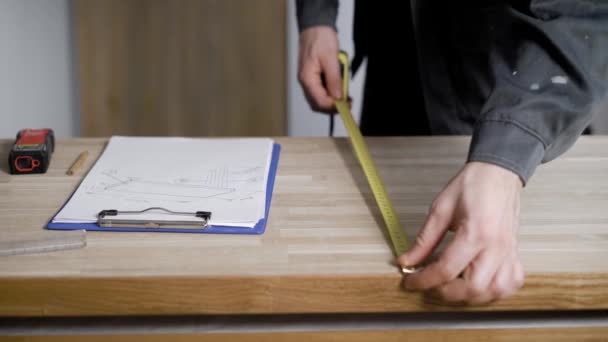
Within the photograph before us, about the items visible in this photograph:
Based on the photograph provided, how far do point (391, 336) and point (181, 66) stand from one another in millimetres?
2040

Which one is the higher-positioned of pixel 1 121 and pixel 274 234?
pixel 274 234

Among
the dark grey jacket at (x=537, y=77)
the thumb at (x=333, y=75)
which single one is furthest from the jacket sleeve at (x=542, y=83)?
the thumb at (x=333, y=75)

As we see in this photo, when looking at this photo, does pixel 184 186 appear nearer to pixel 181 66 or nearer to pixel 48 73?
pixel 48 73

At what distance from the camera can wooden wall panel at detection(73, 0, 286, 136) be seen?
2.51m

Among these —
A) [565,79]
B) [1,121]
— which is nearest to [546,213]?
[565,79]

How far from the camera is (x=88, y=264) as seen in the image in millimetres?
678

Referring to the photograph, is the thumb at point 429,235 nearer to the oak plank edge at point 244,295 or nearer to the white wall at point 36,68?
the oak plank edge at point 244,295

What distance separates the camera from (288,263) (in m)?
0.68

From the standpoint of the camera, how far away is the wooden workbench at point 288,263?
65 centimetres

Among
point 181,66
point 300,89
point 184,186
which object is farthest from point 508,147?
point 300,89

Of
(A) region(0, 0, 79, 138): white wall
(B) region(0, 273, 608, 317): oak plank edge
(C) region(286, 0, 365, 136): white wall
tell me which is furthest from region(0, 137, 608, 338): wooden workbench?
(C) region(286, 0, 365, 136): white wall

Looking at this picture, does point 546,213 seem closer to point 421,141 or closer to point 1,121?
point 421,141

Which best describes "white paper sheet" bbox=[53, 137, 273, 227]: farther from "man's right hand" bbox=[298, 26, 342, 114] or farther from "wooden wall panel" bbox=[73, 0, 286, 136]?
"wooden wall panel" bbox=[73, 0, 286, 136]

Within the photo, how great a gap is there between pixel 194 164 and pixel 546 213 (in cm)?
48
